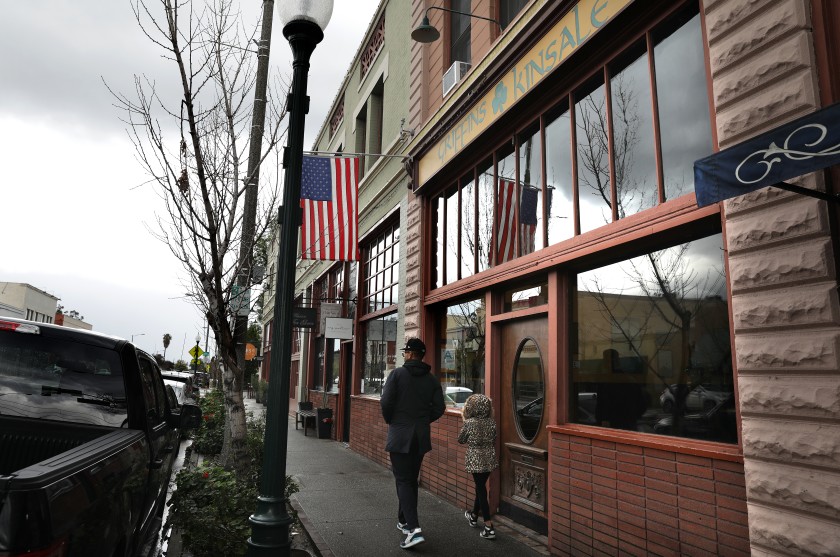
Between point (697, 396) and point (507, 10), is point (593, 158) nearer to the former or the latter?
point (697, 396)

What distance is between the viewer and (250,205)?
25.3 feet

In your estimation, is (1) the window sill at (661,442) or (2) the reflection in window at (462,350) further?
(2) the reflection in window at (462,350)

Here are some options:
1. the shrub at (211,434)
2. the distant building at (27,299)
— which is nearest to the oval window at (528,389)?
the shrub at (211,434)

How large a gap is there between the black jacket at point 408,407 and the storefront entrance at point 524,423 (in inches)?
44.0

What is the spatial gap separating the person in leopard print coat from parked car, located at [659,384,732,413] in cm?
202

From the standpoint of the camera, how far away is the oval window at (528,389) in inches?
257

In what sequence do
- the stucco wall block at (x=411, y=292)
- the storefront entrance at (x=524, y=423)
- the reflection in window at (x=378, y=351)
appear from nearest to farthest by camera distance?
the storefront entrance at (x=524, y=423) → the stucco wall block at (x=411, y=292) → the reflection in window at (x=378, y=351)

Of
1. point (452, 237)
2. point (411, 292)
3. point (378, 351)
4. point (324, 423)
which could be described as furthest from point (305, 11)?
point (324, 423)

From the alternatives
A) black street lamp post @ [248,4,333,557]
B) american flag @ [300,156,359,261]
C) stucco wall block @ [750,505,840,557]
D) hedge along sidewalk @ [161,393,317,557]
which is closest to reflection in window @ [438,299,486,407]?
american flag @ [300,156,359,261]

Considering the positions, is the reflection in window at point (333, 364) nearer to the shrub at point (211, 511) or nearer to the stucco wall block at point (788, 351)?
the shrub at point (211, 511)

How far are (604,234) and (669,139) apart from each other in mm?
969

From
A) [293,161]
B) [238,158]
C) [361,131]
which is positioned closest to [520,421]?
[293,161]

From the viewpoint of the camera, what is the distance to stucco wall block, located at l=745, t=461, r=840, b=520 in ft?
10.6

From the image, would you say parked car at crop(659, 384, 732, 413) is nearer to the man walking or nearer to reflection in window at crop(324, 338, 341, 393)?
the man walking
